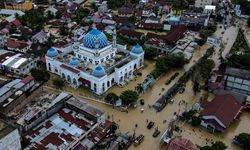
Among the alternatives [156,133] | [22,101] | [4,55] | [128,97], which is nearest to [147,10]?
[4,55]

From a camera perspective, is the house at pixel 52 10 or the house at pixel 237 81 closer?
the house at pixel 237 81

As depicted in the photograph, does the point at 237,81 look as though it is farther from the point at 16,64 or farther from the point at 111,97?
the point at 16,64

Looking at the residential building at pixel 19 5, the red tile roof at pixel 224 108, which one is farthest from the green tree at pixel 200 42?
the residential building at pixel 19 5

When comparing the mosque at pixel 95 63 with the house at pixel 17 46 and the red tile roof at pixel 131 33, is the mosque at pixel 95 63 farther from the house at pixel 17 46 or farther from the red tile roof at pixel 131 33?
the red tile roof at pixel 131 33

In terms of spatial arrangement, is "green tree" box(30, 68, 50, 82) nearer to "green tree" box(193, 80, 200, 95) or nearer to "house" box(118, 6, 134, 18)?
"green tree" box(193, 80, 200, 95)

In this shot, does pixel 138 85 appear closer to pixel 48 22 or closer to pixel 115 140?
pixel 115 140

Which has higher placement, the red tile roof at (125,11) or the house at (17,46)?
the red tile roof at (125,11)
